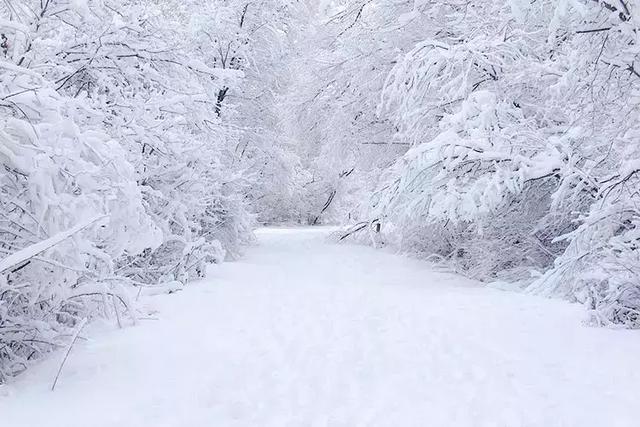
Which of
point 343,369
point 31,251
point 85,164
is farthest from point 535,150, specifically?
point 31,251

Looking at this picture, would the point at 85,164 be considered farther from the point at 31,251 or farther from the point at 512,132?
the point at 512,132

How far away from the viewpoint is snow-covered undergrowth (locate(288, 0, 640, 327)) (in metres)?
5.08

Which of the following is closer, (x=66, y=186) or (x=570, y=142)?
(x=66, y=186)

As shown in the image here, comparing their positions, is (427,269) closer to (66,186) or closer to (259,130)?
(259,130)

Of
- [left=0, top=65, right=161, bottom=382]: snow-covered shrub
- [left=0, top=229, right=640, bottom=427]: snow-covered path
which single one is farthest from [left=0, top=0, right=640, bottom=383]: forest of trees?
[left=0, top=229, right=640, bottom=427]: snow-covered path

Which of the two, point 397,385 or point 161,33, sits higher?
point 161,33

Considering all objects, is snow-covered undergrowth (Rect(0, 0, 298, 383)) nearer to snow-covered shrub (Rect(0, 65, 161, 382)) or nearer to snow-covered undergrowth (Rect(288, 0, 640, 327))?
snow-covered shrub (Rect(0, 65, 161, 382))

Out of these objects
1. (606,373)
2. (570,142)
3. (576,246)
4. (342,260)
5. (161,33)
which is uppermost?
(161,33)

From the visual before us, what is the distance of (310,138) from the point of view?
17391 millimetres

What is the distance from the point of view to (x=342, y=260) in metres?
13.7

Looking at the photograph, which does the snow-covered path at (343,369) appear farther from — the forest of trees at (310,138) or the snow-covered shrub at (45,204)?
the forest of trees at (310,138)

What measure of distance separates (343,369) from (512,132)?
5.69 m

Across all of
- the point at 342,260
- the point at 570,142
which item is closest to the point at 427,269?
the point at 342,260

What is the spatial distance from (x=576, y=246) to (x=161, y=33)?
553cm
